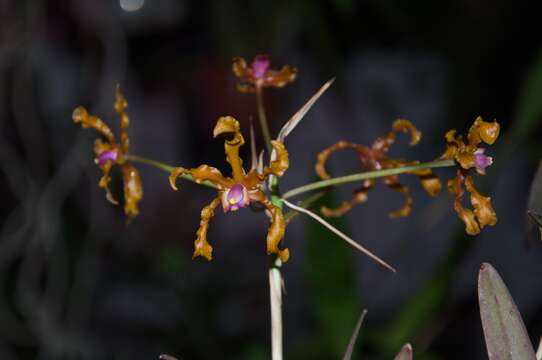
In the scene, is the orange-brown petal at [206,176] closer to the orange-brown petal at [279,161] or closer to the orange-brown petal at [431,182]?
the orange-brown petal at [279,161]

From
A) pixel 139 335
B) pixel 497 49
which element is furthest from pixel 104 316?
pixel 497 49

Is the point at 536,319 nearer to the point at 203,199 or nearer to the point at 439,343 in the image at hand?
the point at 439,343

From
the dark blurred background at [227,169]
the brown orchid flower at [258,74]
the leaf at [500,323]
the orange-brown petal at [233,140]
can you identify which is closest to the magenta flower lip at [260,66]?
the brown orchid flower at [258,74]

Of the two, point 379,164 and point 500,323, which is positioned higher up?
point 379,164

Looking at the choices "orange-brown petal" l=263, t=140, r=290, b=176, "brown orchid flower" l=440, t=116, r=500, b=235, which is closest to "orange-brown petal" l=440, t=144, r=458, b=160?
"brown orchid flower" l=440, t=116, r=500, b=235

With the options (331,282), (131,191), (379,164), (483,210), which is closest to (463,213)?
(483,210)

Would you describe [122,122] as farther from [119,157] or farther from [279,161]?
[279,161]

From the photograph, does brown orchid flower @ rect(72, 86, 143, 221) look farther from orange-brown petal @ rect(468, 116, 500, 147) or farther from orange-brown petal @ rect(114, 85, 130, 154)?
orange-brown petal @ rect(468, 116, 500, 147)
